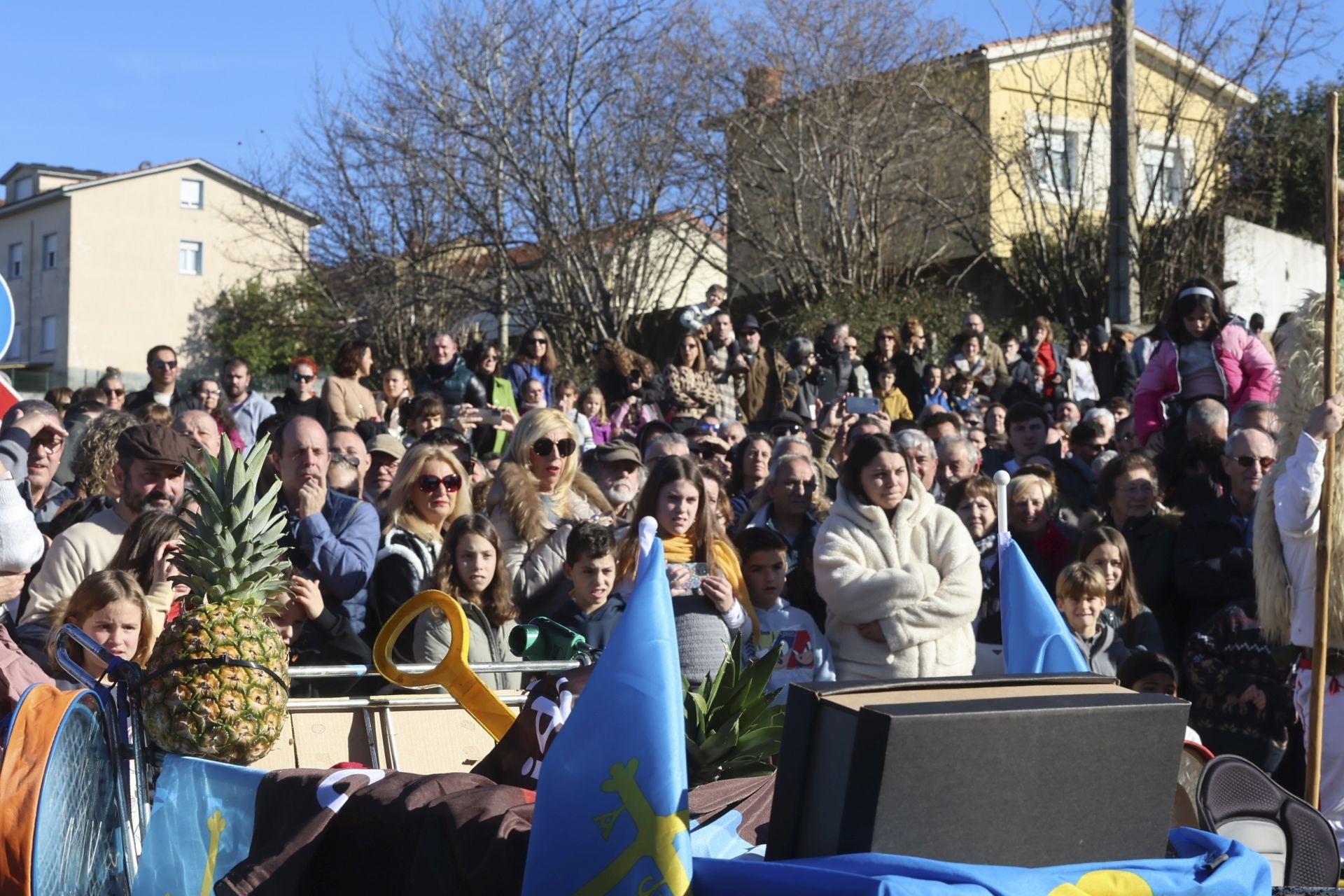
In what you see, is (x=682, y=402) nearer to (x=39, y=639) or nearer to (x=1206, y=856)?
(x=39, y=639)

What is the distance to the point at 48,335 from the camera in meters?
47.6

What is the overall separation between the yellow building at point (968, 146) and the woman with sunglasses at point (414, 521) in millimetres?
14765

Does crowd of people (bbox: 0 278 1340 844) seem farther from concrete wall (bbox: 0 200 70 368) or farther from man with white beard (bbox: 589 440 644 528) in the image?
concrete wall (bbox: 0 200 70 368)

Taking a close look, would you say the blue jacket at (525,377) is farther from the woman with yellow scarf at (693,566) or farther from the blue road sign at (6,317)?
Answer: the blue road sign at (6,317)

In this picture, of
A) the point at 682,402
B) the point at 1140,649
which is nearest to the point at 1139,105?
the point at 682,402

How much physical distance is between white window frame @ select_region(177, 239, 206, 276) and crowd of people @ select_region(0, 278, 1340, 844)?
1555 inches

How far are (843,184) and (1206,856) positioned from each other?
1918 cm

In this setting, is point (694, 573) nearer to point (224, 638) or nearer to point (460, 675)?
point (460, 675)

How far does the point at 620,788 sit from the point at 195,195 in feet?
166

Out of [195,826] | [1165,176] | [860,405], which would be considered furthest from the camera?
[1165,176]

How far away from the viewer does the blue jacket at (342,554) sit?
5910mm

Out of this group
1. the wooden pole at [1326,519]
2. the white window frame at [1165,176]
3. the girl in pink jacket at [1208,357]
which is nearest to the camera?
the wooden pole at [1326,519]

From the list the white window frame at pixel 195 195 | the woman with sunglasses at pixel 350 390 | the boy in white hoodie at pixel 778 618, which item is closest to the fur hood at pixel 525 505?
the boy in white hoodie at pixel 778 618

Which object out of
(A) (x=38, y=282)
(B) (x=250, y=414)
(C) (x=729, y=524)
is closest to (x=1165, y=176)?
(B) (x=250, y=414)
